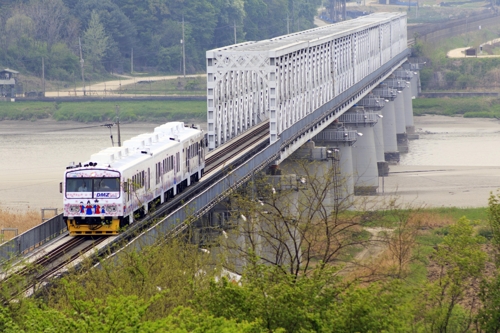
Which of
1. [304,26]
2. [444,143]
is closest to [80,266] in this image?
[444,143]

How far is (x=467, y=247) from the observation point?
3041 cm

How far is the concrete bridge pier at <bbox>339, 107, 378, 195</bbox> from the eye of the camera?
245ft

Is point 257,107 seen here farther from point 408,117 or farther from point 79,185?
point 408,117

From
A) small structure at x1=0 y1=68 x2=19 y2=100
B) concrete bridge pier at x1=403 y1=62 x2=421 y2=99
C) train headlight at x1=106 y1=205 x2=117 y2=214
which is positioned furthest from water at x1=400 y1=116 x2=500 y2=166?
train headlight at x1=106 y1=205 x2=117 y2=214

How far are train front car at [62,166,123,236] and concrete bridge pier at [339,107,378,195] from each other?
141ft

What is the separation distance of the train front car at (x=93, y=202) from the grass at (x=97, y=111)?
86716 mm

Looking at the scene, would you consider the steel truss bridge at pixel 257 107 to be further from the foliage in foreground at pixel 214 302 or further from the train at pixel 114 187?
the foliage in foreground at pixel 214 302

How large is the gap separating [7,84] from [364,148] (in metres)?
66.0

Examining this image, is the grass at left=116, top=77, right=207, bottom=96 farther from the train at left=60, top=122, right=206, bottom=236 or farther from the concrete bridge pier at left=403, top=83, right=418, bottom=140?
the train at left=60, top=122, right=206, bottom=236

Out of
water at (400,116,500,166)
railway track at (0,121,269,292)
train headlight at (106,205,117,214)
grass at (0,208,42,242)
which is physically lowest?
grass at (0,208,42,242)

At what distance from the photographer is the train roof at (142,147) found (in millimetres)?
33219

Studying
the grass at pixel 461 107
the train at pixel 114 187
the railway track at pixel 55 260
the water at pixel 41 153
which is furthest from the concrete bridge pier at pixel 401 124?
the train at pixel 114 187

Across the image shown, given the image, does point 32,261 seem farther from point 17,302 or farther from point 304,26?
point 304,26

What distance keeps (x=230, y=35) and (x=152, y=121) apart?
47296 millimetres
